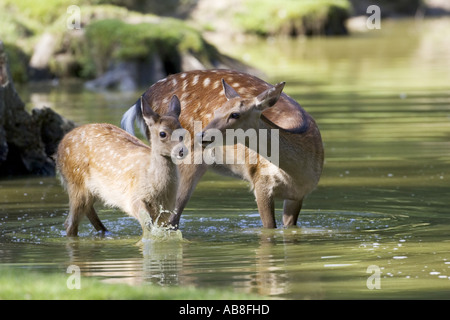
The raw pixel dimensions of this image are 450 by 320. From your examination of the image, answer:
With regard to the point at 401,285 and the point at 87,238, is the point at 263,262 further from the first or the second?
the point at 87,238

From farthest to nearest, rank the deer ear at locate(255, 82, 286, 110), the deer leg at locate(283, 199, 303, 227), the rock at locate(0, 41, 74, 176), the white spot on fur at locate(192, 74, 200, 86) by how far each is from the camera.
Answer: the rock at locate(0, 41, 74, 176) < the white spot on fur at locate(192, 74, 200, 86) < the deer leg at locate(283, 199, 303, 227) < the deer ear at locate(255, 82, 286, 110)

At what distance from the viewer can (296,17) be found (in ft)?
150

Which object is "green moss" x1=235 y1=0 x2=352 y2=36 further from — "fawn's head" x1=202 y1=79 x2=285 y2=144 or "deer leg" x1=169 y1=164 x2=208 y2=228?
"fawn's head" x1=202 y1=79 x2=285 y2=144

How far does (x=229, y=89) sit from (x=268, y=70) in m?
17.9

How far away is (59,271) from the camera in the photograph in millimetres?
7750

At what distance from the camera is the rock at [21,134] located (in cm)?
1312

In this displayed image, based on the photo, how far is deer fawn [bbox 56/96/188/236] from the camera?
29.0 ft

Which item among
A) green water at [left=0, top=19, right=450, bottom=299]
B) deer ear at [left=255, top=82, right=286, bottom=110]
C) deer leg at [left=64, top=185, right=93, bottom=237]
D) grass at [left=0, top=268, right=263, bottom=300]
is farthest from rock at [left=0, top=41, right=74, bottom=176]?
grass at [left=0, top=268, right=263, bottom=300]

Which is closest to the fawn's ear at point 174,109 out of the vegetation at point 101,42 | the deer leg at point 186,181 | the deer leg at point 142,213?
the deer leg at point 142,213

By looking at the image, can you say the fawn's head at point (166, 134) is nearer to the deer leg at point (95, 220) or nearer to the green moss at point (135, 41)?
the deer leg at point (95, 220)

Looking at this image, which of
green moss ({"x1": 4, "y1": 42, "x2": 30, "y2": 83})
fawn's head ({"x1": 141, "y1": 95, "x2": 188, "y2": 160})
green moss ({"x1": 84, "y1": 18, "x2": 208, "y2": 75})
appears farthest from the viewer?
green moss ({"x1": 4, "y1": 42, "x2": 30, "y2": 83})

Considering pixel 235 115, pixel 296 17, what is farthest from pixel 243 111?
pixel 296 17

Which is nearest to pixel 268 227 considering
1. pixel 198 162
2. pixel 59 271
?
pixel 198 162

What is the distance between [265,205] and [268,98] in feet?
3.86
